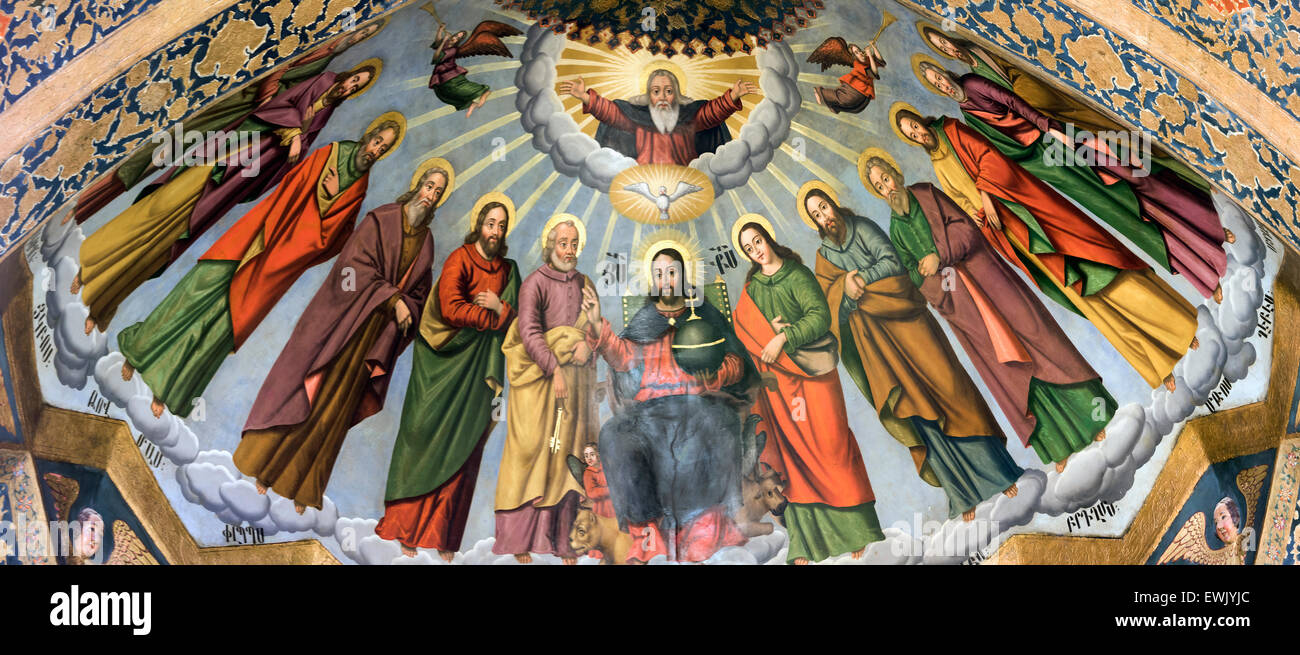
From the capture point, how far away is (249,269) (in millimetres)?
11133

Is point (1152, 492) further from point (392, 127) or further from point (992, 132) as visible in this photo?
point (392, 127)

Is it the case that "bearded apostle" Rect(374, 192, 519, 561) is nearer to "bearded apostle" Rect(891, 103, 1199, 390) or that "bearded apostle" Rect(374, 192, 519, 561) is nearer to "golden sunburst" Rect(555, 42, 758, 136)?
"golden sunburst" Rect(555, 42, 758, 136)

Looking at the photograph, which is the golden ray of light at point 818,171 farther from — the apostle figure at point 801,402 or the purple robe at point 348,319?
the purple robe at point 348,319

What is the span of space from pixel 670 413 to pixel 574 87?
290 centimetres

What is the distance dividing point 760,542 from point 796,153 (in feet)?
10.7

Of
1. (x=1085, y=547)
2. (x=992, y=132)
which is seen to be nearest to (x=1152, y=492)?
(x=1085, y=547)

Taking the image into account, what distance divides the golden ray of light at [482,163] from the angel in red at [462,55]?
18.3 inches

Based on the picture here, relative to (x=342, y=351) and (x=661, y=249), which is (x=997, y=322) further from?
(x=342, y=351)

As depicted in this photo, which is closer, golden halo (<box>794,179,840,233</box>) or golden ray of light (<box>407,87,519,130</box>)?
golden ray of light (<box>407,87,519,130</box>)

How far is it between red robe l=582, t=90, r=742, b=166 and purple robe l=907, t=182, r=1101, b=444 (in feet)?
5.58

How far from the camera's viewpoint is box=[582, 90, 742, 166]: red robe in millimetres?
11492

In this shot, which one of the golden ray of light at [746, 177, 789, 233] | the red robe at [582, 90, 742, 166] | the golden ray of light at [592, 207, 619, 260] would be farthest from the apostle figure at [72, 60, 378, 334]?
the golden ray of light at [746, 177, 789, 233]

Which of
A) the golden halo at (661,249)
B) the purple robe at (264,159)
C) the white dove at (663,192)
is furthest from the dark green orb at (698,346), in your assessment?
the purple robe at (264,159)

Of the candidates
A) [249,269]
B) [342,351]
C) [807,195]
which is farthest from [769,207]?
[249,269]
